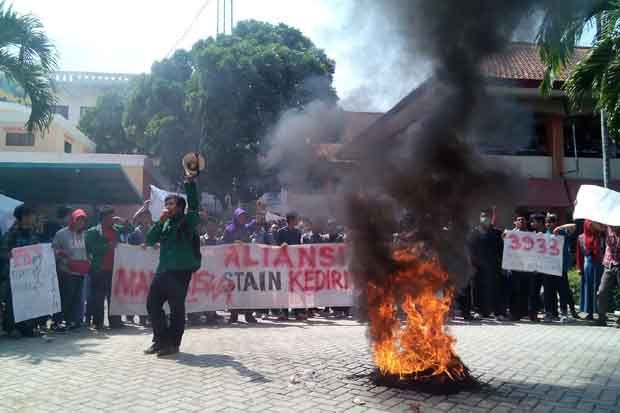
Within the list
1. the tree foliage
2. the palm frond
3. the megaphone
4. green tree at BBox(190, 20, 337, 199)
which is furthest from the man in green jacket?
green tree at BBox(190, 20, 337, 199)

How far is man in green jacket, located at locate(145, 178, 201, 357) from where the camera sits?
5.92 meters

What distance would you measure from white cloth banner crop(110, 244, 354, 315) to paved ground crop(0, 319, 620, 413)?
3.54ft

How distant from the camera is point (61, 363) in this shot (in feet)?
18.1

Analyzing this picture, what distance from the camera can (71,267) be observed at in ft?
25.2

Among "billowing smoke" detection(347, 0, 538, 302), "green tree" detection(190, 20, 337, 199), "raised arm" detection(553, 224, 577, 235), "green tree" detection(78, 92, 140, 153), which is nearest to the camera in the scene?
"billowing smoke" detection(347, 0, 538, 302)

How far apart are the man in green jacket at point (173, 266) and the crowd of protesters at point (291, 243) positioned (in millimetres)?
1780

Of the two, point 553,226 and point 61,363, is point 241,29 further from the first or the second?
point 61,363

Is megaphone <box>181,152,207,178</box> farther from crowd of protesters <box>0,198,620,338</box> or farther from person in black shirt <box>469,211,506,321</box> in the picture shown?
person in black shirt <box>469,211,506,321</box>

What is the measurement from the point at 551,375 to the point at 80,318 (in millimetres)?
6440

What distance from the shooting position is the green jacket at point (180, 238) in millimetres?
5977

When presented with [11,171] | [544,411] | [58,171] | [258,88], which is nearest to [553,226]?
[544,411]

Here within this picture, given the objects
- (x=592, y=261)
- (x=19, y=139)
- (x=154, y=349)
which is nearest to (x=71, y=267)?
(x=154, y=349)

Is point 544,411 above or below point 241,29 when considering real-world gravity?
below

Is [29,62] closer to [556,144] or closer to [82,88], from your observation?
[556,144]
